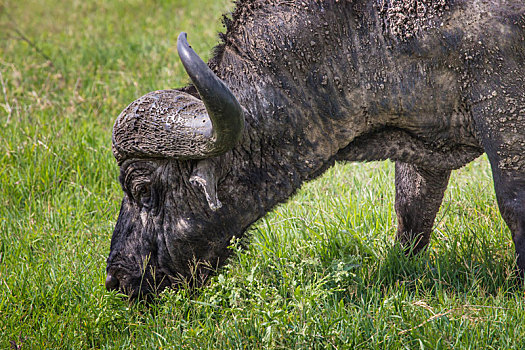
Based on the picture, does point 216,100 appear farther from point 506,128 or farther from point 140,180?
point 506,128

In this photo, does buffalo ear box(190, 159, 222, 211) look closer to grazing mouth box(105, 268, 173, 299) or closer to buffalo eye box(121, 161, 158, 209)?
buffalo eye box(121, 161, 158, 209)

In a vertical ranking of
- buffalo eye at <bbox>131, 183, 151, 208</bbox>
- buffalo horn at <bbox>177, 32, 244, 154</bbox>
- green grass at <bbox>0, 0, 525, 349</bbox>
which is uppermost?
buffalo horn at <bbox>177, 32, 244, 154</bbox>

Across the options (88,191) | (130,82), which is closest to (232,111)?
(88,191)

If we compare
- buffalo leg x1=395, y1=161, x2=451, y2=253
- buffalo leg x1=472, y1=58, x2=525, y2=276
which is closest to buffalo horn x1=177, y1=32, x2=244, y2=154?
buffalo leg x1=472, y1=58, x2=525, y2=276

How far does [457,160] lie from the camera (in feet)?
16.0

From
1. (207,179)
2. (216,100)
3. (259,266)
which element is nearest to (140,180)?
(207,179)

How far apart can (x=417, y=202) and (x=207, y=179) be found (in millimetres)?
2158

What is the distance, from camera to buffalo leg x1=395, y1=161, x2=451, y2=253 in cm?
565

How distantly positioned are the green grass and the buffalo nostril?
6cm

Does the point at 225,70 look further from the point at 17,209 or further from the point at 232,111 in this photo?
the point at 17,209

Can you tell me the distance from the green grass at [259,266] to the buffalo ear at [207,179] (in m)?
0.54

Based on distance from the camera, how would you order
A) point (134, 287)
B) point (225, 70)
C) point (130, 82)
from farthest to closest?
point (130, 82) < point (134, 287) < point (225, 70)

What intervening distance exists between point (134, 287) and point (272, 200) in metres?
1.28

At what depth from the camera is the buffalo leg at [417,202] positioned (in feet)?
18.5
